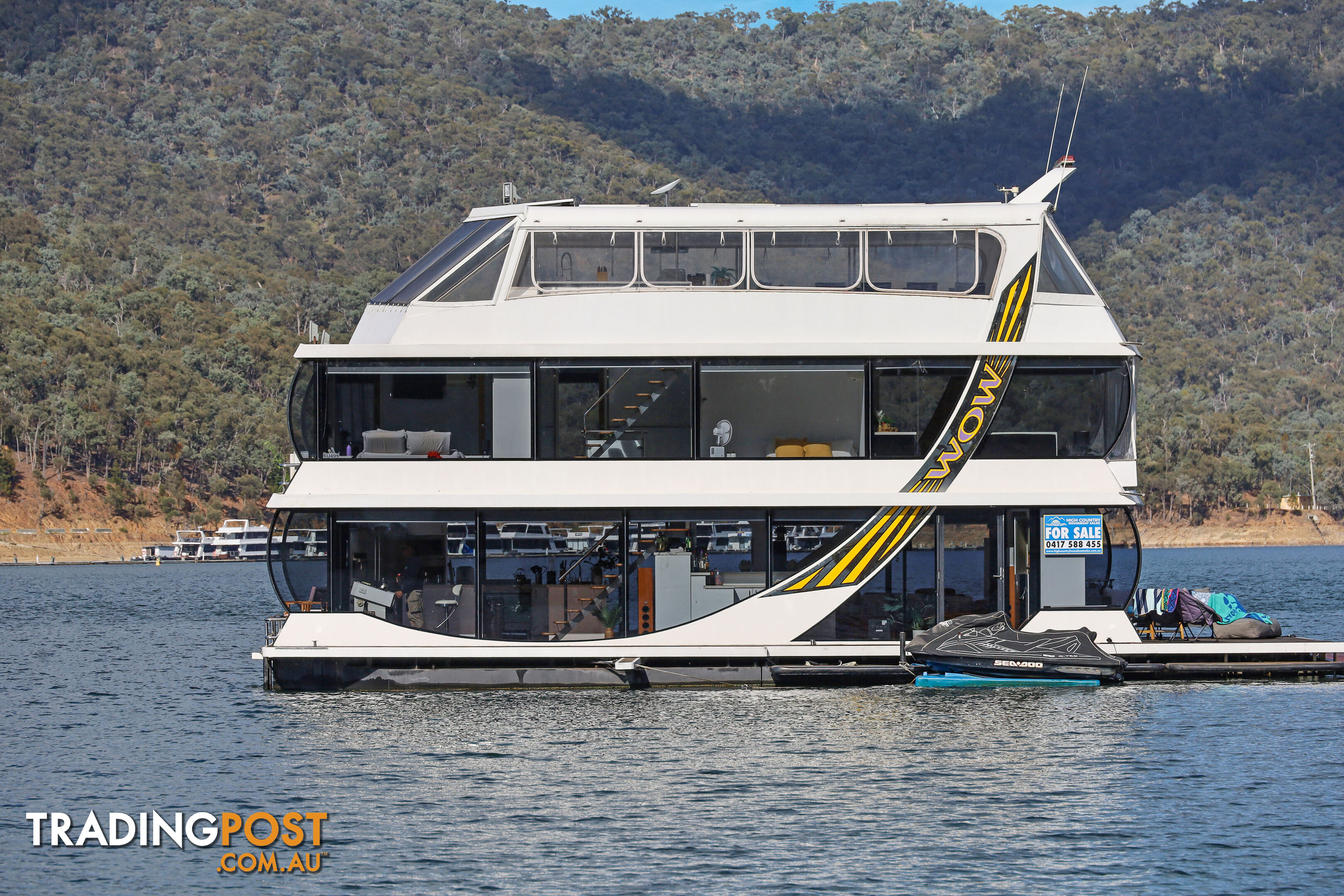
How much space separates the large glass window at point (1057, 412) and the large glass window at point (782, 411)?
5.58ft

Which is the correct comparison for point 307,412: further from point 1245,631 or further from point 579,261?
point 1245,631

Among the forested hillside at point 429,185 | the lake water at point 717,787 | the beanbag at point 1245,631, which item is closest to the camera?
the lake water at point 717,787

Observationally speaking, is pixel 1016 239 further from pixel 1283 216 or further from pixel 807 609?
pixel 1283 216

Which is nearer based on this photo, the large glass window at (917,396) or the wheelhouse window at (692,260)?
the large glass window at (917,396)

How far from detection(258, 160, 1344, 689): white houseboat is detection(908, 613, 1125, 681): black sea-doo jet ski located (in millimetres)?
255

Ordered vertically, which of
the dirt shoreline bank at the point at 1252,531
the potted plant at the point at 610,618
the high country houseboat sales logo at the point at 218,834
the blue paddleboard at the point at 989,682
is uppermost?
the potted plant at the point at 610,618

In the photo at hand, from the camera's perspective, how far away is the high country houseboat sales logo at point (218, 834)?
559 inches

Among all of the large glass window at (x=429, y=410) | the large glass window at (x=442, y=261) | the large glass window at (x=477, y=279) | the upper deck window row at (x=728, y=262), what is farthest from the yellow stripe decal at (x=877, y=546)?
the large glass window at (x=442, y=261)

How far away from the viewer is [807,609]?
1916cm

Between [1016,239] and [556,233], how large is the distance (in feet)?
18.4

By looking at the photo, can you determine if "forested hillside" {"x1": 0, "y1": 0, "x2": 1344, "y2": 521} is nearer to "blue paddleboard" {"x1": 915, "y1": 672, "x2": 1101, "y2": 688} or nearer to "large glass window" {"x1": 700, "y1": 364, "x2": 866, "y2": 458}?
"large glass window" {"x1": 700, "y1": 364, "x2": 866, "y2": 458}

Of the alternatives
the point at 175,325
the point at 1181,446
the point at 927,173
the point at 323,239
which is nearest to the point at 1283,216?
the point at 927,173

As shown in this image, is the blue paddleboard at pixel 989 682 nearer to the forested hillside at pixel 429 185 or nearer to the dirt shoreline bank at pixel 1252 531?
the forested hillside at pixel 429 185

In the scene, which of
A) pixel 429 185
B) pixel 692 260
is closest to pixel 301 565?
pixel 692 260
